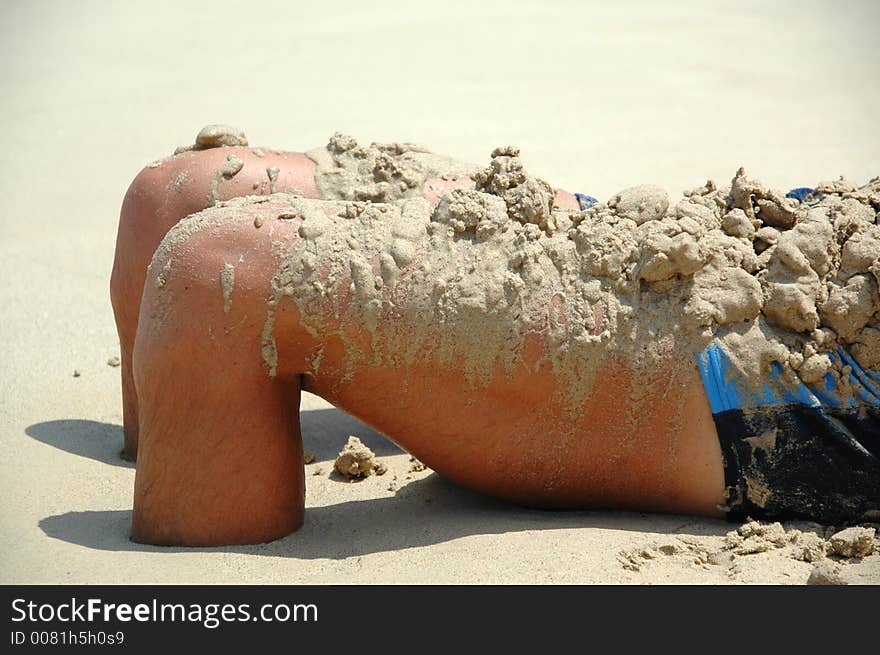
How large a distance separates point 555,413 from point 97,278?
131 inches

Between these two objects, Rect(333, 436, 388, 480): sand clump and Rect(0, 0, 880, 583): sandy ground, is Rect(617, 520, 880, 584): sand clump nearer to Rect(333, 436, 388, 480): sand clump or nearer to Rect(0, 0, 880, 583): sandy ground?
Rect(0, 0, 880, 583): sandy ground

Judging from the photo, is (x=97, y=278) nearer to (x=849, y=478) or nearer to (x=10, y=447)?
(x=10, y=447)

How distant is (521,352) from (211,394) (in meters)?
0.59

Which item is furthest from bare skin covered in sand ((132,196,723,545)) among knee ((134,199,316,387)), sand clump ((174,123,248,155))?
sand clump ((174,123,248,155))

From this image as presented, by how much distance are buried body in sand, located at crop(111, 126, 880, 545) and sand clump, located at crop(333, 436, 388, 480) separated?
1.88 ft

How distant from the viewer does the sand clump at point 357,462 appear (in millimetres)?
2752

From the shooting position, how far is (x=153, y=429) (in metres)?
2.09

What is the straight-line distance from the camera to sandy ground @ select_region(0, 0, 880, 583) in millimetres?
2047

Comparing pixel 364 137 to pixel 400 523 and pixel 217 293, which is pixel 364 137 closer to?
pixel 400 523

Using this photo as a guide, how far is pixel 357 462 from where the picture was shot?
2752 millimetres

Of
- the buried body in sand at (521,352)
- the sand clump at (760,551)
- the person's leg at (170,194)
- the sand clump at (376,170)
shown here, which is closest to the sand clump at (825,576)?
the sand clump at (760,551)

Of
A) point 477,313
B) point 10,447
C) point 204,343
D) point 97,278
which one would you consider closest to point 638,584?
point 477,313

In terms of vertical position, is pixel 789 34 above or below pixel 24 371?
above
